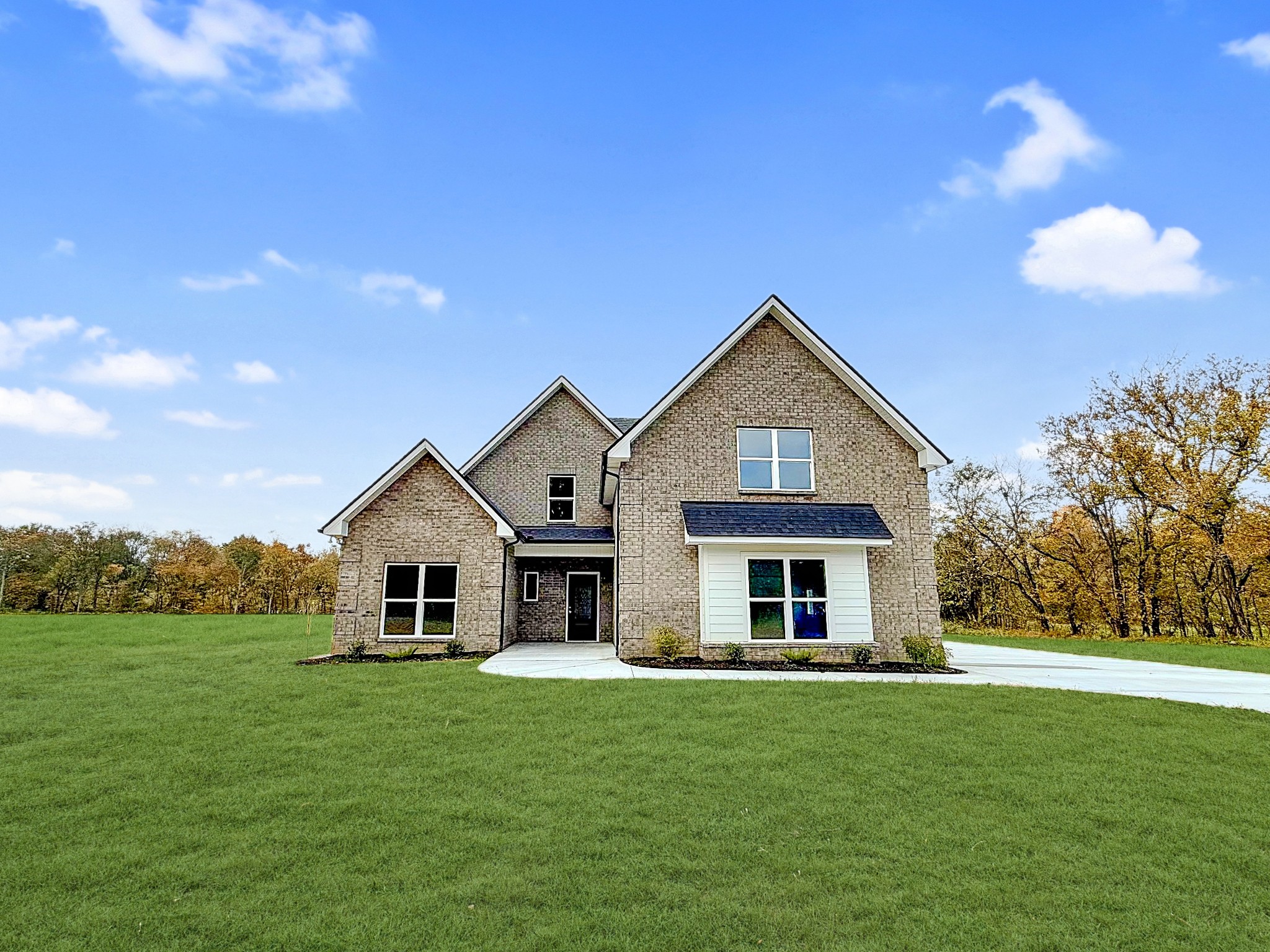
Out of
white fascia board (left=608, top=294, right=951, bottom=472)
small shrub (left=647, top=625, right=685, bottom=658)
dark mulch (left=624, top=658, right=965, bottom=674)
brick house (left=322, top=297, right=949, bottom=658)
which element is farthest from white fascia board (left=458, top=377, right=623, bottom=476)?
dark mulch (left=624, top=658, right=965, bottom=674)

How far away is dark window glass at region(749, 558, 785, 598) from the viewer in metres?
14.1

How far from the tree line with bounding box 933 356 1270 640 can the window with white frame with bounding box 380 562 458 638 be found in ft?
79.6

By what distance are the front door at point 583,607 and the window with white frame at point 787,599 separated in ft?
24.5

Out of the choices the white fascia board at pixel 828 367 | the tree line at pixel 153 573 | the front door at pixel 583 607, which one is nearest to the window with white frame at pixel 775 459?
the white fascia board at pixel 828 367

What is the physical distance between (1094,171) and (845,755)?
57.8ft

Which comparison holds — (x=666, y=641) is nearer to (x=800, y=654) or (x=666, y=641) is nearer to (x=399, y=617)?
(x=800, y=654)

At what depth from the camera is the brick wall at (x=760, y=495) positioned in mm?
14195

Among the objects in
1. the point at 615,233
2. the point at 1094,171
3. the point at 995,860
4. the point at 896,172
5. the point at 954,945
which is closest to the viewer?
the point at 954,945

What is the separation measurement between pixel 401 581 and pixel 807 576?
33.6 feet

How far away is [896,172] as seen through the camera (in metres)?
17.4

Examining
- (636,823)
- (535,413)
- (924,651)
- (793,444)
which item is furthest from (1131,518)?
(636,823)

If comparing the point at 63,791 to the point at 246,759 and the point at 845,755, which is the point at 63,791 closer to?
the point at 246,759

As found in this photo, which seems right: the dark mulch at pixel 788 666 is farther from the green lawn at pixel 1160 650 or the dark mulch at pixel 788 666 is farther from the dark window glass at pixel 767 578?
the green lawn at pixel 1160 650

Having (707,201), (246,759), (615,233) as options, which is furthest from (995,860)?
(615,233)
